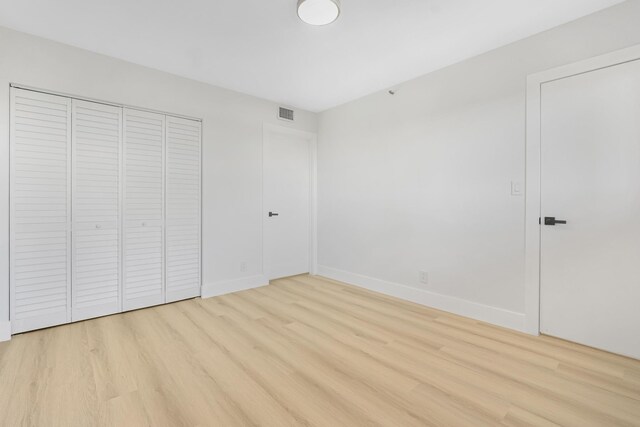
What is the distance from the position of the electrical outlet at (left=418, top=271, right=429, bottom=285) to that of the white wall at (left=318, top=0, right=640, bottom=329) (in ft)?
0.18

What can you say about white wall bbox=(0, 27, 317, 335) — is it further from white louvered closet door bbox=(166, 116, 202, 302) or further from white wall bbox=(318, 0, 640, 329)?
white wall bbox=(318, 0, 640, 329)

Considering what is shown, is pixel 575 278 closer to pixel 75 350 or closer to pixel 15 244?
pixel 75 350

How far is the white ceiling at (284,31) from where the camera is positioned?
209 centimetres

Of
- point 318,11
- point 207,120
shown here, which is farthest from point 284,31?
point 207,120

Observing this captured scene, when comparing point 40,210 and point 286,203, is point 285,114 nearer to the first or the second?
point 286,203

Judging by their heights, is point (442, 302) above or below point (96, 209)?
below

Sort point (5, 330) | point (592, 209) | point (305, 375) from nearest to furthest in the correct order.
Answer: point (305, 375), point (592, 209), point (5, 330)

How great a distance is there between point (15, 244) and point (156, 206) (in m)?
1.11

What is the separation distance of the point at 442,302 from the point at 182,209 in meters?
3.06

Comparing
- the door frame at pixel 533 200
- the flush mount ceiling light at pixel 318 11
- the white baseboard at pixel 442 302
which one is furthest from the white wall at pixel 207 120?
the door frame at pixel 533 200

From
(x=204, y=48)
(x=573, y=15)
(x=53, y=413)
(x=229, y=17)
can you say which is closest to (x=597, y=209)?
(x=573, y=15)

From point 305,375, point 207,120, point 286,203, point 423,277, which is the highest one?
point 207,120

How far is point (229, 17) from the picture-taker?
221cm

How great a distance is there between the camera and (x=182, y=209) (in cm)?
331
